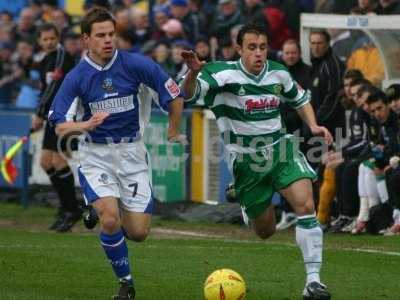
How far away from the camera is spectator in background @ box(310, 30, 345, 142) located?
52.5 feet

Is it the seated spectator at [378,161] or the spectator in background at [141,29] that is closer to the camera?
the seated spectator at [378,161]

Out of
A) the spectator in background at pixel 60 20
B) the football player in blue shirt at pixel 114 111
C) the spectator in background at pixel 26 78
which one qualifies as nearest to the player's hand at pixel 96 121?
the football player in blue shirt at pixel 114 111

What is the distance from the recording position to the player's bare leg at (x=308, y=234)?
32.4 feet

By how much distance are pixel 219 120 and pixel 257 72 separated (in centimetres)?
54

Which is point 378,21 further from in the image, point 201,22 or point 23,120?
point 23,120

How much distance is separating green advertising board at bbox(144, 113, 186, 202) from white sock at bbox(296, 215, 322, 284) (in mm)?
8184

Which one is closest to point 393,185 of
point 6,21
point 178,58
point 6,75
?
point 178,58

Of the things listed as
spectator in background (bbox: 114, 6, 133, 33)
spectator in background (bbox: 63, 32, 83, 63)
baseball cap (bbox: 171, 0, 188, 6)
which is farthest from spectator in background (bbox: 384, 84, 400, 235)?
spectator in background (bbox: 63, 32, 83, 63)

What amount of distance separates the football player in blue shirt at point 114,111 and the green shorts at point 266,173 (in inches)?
32.5

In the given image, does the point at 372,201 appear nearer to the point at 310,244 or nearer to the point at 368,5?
the point at 368,5

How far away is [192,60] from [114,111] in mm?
772

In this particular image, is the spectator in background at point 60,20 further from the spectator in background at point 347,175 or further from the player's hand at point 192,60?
the player's hand at point 192,60

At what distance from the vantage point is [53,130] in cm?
1628

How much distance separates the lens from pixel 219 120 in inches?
428
